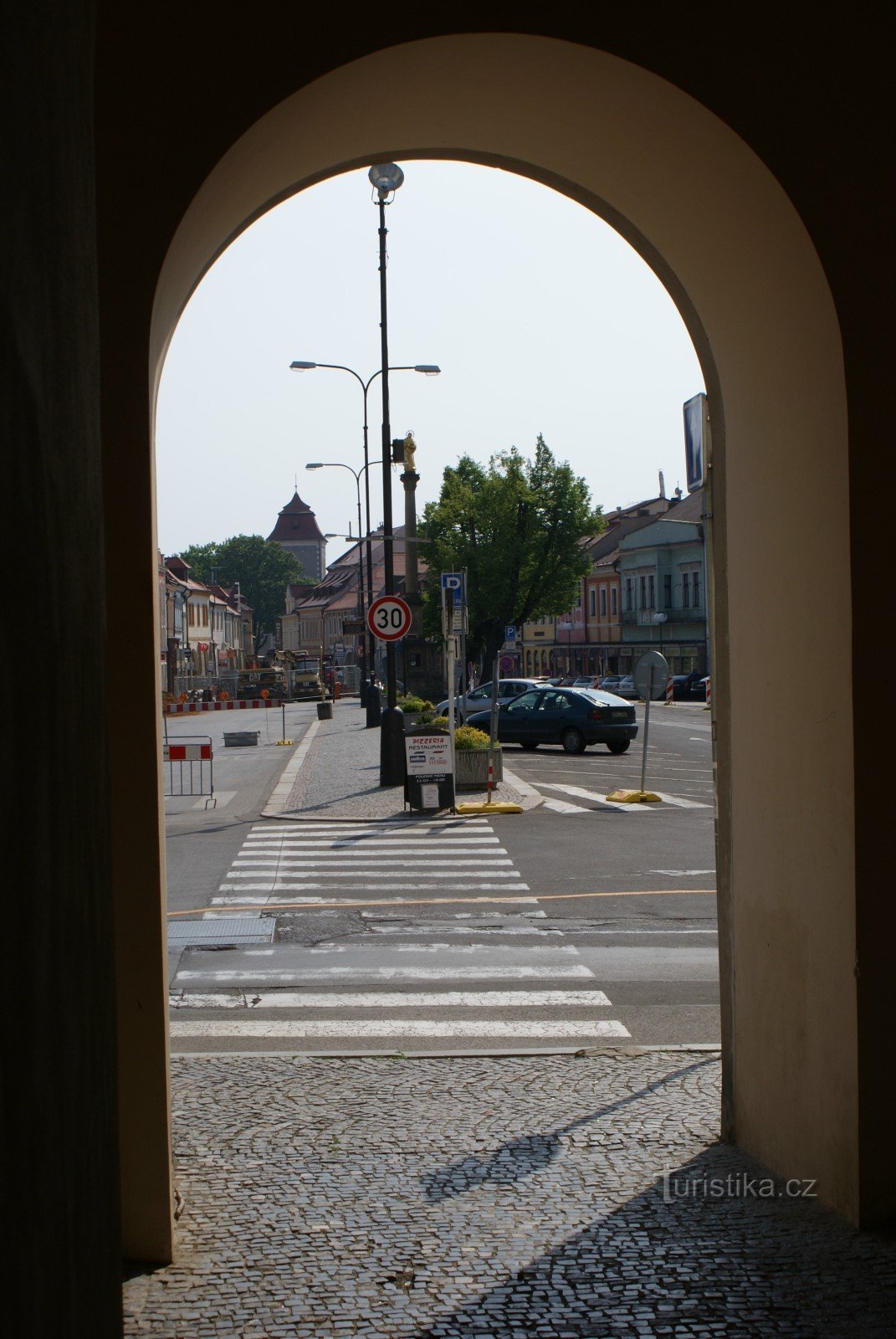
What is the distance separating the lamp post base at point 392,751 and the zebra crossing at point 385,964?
7.17 m

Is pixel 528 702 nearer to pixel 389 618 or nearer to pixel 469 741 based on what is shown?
pixel 469 741

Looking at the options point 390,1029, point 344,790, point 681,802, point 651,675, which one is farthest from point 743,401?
point 344,790

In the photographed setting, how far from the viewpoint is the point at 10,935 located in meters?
1.02

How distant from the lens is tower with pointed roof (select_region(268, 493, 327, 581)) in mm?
188875

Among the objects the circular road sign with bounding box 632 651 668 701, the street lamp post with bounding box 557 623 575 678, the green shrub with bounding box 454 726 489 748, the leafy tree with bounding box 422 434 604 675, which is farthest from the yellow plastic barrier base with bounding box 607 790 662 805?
the street lamp post with bounding box 557 623 575 678

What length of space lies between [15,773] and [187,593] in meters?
104

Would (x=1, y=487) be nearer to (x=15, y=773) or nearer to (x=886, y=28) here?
(x=15, y=773)

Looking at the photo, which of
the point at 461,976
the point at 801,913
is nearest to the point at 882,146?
the point at 801,913

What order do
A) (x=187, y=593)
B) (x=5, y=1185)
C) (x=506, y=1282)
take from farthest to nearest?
(x=187, y=593) < (x=506, y=1282) < (x=5, y=1185)

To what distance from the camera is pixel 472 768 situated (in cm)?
2091

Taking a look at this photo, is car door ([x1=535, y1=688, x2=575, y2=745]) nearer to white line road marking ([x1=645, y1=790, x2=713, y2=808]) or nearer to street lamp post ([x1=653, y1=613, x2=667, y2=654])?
white line road marking ([x1=645, y1=790, x2=713, y2=808])

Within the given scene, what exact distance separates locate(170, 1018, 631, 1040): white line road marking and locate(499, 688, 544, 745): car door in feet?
75.2

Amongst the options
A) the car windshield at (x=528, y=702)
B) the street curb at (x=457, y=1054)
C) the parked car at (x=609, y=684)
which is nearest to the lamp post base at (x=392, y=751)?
the car windshield at (x=528, y=702)

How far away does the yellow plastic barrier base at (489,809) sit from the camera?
18312 mm
